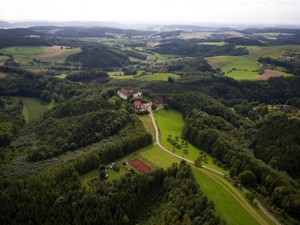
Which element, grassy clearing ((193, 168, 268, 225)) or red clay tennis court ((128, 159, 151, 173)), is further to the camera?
red clay tennis court ((128, 159, 151, 173))

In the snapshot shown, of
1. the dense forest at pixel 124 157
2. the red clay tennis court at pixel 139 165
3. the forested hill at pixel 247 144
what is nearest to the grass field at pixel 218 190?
the dense forest at pixel 124 157

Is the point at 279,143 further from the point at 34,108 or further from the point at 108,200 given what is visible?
the point at 34,108

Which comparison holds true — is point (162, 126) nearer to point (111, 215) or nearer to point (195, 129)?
point (195, 129)

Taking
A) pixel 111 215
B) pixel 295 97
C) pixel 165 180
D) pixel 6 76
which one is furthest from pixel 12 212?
pixel 295 97

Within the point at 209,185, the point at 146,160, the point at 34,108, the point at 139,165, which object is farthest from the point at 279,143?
the point at 34,108

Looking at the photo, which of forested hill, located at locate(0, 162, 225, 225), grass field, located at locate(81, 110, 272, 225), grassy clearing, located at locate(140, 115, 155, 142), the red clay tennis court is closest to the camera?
forested hill, located at locate(0, 162, 225, 225)

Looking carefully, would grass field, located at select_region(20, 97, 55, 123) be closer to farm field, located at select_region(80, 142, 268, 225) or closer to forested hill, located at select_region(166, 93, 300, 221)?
forested hill, located at select_region(166, 93, 300, 221)

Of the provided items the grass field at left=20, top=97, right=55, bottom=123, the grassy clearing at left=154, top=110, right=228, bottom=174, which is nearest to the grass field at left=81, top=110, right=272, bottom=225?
the grassy clearing at left=154, top=110, right=228, bottom=174
